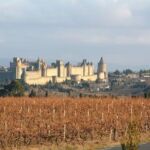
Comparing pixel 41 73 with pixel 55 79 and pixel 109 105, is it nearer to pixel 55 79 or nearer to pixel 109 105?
pixel 55 79

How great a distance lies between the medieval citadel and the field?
88.6 meters

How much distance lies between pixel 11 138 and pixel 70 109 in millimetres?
13256

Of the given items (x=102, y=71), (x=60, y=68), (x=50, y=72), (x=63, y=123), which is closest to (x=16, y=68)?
(x=50, y=72)

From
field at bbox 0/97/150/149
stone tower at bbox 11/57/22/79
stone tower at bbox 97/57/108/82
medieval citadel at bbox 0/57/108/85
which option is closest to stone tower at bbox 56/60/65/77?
medieval citadel at bbox 0/57/108/85

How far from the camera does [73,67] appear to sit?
542 feet

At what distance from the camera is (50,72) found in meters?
149

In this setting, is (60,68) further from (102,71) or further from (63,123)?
(63,123)

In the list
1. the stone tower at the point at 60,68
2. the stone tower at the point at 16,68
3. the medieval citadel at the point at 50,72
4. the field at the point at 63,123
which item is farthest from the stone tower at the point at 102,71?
the field at the point at 63,123

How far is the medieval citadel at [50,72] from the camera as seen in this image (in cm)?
13412

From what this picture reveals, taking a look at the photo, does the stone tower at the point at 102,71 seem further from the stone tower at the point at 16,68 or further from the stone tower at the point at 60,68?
the stone tower at the point at 16,68

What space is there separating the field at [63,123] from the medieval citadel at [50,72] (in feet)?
291

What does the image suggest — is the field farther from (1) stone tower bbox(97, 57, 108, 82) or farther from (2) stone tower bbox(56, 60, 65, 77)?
(1) stone tower bbox(97, 57, 108, 82)

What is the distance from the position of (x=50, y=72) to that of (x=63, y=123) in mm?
123771

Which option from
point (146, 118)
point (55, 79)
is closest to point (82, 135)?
point (146, 118)
